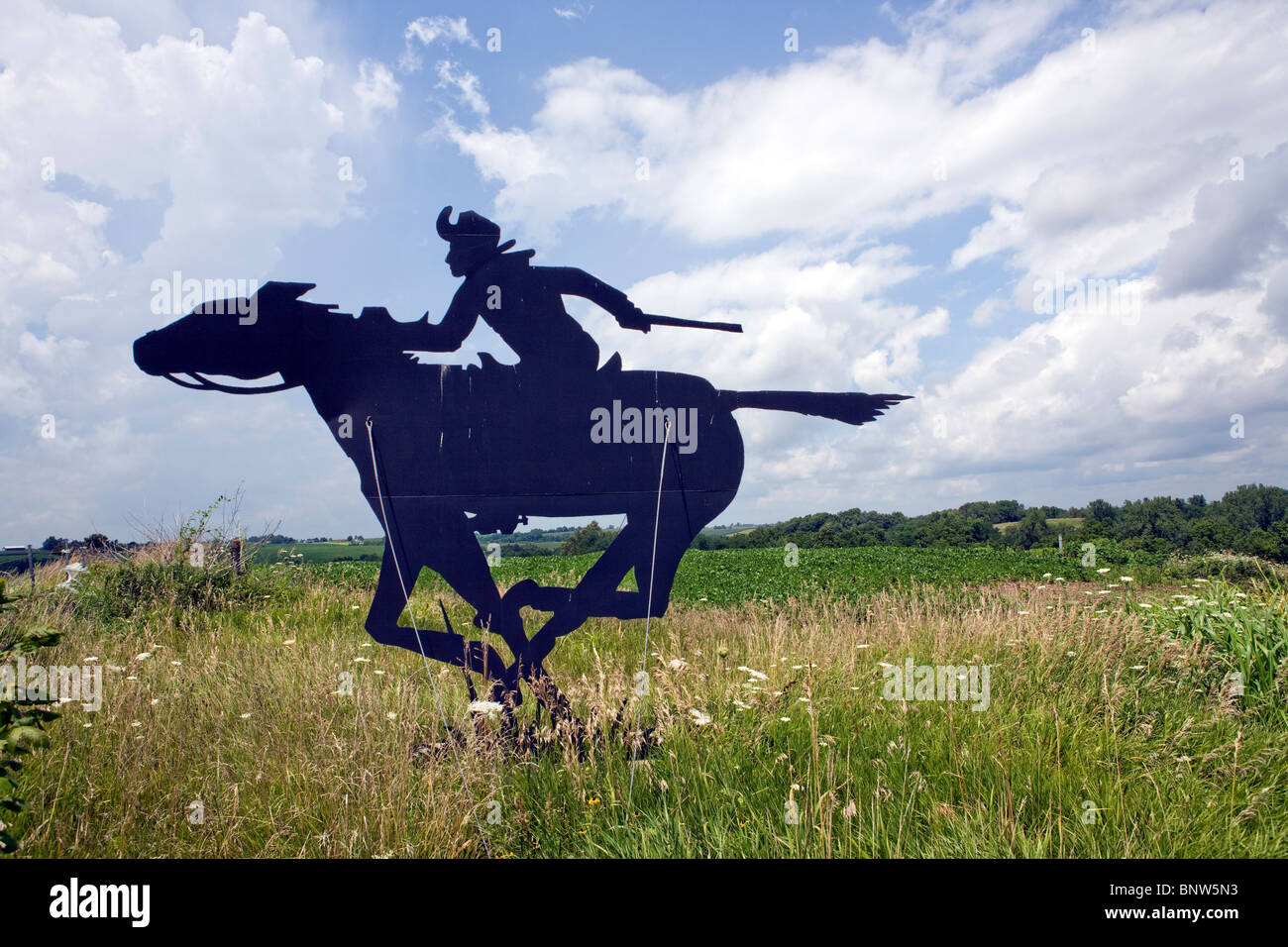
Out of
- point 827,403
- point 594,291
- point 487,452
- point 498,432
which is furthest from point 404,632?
point 827,403

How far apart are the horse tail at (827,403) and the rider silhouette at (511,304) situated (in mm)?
1286

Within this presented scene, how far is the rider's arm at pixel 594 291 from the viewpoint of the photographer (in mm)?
4473

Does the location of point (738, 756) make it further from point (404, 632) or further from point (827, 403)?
point (827, 403)

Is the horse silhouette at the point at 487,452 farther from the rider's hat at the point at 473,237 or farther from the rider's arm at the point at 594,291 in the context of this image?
the rider's hat at the point at 473,237

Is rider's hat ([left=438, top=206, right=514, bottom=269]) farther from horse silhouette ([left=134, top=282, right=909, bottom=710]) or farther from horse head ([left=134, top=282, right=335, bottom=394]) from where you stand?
horse head ([left=134, top=282, right=335, bottom=394])

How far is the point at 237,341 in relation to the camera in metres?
4.16

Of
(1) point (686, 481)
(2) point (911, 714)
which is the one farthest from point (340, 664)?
(2) point (911, 714)

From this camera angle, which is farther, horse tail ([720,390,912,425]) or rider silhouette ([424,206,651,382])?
horse tail ([720,390,912,425])

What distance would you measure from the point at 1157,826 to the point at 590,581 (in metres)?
3.36

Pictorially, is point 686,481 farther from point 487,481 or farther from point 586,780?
point 586,780

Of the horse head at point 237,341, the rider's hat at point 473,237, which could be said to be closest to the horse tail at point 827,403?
the rider's hat at point 473,237

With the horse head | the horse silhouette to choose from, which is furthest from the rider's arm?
the horse head

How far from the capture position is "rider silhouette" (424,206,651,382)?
14.5 ft

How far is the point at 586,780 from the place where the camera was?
347cm
